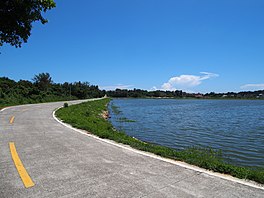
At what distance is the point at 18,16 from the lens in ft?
24.6

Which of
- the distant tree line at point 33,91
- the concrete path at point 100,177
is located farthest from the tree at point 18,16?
the distant tree line at point 33,91

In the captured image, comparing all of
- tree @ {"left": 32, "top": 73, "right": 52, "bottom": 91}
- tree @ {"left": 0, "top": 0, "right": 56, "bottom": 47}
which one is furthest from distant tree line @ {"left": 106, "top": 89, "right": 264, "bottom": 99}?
tree @ {"left": 0, "top": 0, "right": 56, "bottom": 47}

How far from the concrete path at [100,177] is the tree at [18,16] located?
13.2 ft

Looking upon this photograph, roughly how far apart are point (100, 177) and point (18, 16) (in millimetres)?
5924

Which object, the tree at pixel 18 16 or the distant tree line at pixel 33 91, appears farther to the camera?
the distant tree line at pixel 33 91

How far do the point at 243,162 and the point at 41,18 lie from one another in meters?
9.39

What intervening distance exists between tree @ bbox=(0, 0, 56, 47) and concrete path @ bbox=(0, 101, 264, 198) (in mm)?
4020

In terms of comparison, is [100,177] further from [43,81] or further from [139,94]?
[139,94]

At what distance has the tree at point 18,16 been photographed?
7121mm

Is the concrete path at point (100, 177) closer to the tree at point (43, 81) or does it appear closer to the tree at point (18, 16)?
the tree at point (18, 16)

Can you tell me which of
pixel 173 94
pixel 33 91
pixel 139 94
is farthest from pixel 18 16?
pixel 173 94

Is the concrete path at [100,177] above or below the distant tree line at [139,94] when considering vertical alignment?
below

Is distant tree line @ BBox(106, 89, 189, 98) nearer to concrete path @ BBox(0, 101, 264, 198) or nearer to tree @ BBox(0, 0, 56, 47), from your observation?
tree @ BBox(0, 0, 56, 47)

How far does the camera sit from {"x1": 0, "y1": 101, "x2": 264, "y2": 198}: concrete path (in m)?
4.05
